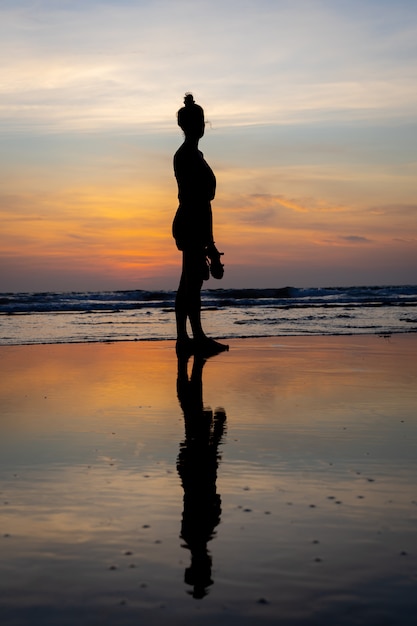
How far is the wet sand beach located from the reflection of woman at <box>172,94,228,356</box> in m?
2.90

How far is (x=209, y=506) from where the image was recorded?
260cm

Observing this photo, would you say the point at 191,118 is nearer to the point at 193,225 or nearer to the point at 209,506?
the point at 193,225

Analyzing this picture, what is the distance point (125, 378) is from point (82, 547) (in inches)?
154

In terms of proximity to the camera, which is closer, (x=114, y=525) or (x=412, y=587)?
(x=412, y=587)

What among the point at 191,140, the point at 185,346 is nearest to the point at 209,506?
the point at 185,346

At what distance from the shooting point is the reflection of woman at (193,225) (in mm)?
8133

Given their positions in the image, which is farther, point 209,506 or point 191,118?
point 191,118

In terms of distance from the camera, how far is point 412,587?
1.91m

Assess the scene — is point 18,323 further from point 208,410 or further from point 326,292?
point 326,292

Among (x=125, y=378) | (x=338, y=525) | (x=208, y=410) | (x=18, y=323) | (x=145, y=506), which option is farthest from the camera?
(x=18, y=323)

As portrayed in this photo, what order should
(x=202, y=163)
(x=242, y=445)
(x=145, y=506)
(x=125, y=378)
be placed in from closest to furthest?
(x=145, y=506) < (x=242, y=445) < (x=125, y=378) < (x=202, y=163)

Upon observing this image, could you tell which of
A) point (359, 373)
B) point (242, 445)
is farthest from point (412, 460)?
point (359, 373)

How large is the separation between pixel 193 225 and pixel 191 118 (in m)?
1.06

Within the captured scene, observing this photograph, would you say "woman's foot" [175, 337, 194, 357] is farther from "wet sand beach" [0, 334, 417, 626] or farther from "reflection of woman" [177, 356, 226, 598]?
"reflection of woman" [177, 356, 226, 598]
